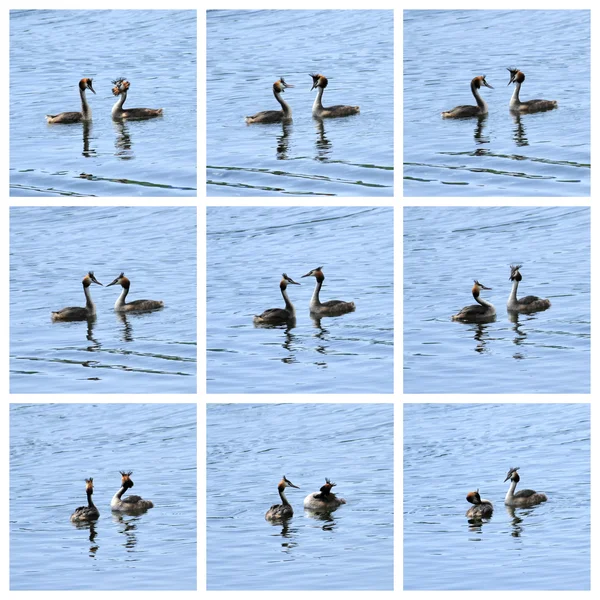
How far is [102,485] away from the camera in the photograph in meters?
16.5

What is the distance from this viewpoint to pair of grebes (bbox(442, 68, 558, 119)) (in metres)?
17.2

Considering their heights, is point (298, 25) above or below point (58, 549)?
above

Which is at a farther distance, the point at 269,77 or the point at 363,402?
the point at 269,77

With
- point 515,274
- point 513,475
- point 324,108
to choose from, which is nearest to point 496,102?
point 324,108

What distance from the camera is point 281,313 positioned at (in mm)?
17000

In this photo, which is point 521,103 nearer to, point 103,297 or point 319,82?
point 319,82

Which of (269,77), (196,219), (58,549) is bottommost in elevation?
(58,549)

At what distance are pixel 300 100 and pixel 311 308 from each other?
1.92 metres

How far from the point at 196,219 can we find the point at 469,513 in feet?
10.3

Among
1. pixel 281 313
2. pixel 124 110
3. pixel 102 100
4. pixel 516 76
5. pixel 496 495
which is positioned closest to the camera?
pixel 496 495

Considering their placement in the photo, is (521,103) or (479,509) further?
(521,103)

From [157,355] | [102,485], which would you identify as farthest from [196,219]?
[102,485]

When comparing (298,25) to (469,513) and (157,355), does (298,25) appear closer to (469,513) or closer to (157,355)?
(157,355)

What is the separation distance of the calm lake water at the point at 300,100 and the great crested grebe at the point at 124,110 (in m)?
0.53
